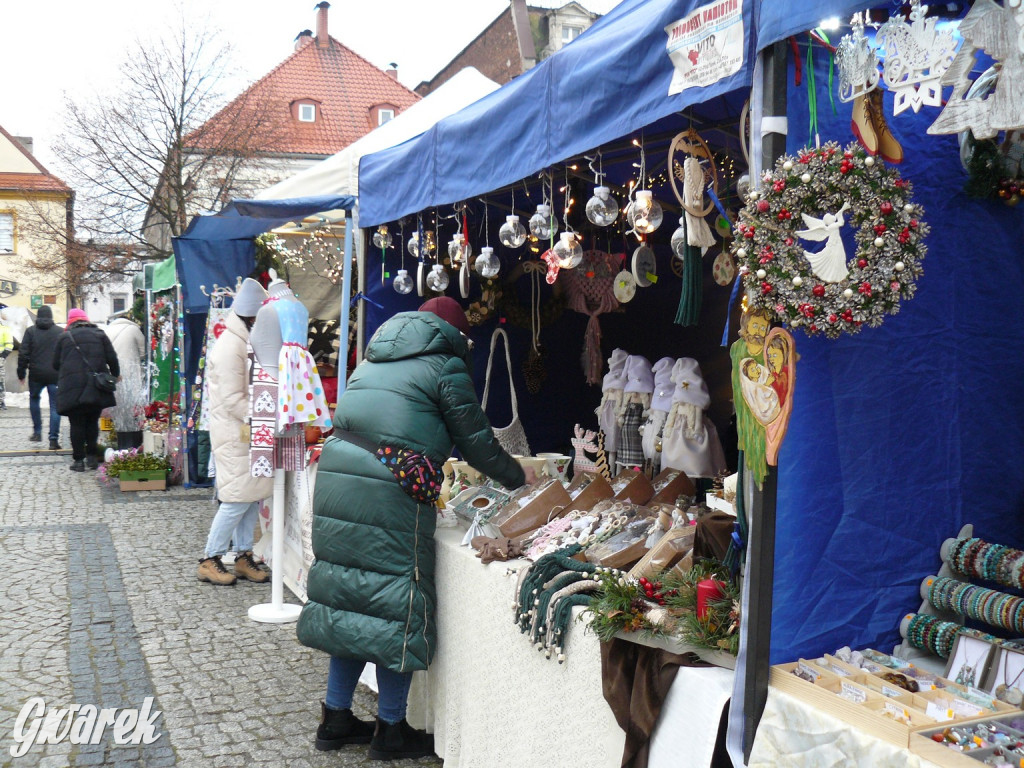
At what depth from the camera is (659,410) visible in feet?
14.1

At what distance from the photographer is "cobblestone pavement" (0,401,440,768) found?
3.59m

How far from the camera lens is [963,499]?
2238 mm

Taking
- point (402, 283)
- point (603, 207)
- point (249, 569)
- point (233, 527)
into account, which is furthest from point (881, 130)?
point (249, 569)

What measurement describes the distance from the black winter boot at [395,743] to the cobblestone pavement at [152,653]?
4cm

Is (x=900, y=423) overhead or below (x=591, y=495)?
overhead

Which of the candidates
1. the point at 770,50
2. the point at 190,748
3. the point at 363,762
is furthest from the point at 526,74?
the point at 190,748

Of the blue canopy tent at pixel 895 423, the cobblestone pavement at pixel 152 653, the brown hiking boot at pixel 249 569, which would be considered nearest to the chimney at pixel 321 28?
the cobblestone pavement at pixel 152 653

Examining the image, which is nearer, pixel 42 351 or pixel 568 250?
pixel 568 250

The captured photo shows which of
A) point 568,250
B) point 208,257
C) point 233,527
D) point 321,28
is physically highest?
point 321,28

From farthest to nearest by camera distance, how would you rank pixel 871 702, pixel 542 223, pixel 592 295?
pixel 592 295, pixel 542 223, pixel 871 702

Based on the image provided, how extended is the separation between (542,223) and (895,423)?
1.77 metres

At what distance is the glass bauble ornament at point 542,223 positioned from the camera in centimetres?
357

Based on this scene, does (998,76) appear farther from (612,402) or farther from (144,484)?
(144,484)

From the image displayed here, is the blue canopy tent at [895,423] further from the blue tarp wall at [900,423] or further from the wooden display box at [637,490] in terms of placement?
the wooden display box at [637,490]
